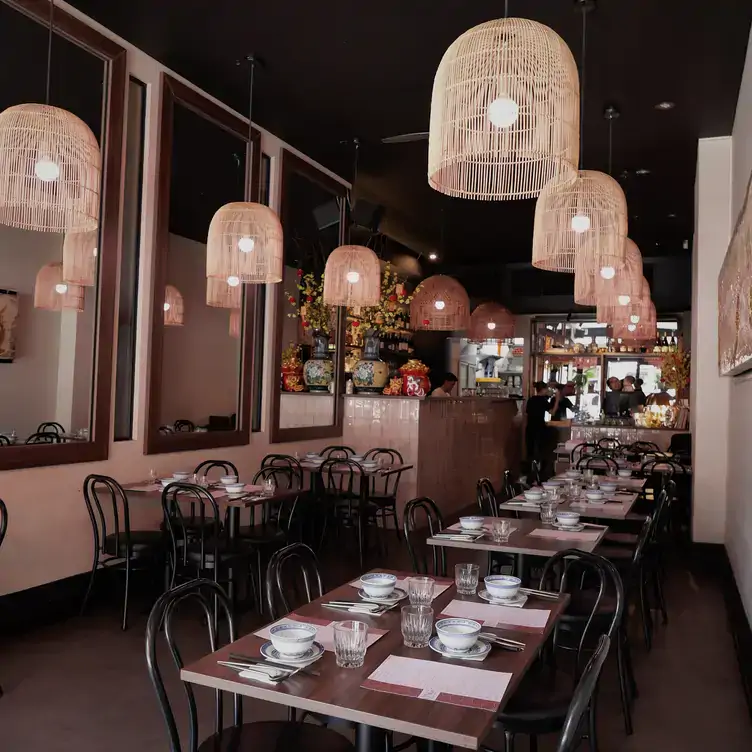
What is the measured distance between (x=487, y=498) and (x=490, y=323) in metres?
6.08

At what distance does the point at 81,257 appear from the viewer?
17.1ft

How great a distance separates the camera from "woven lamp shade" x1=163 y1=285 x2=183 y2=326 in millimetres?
6366

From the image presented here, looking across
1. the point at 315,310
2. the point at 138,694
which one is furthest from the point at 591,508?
the point at 315,310

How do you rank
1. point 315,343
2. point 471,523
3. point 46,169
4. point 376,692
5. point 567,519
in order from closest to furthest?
point 376,692 → point 46,169 → point 471,523 → point 567,519 → point 315,343

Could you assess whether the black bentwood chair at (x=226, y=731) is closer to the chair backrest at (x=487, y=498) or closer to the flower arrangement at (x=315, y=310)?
the chair backrest at (x=487, y=498)

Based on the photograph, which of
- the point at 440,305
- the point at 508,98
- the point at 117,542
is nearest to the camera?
the point at 508,98

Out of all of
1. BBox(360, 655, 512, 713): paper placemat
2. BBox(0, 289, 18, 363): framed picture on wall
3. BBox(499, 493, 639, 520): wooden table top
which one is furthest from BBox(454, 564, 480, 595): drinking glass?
BBox(0, 289, 18, 363): framed picture on wall

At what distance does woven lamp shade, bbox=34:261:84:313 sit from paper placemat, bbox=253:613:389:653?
357cm

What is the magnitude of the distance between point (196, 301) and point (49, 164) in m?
Answer: 3.36

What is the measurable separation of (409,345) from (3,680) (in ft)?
35.4

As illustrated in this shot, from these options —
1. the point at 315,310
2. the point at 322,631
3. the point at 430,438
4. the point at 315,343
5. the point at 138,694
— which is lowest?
the point at 138,694

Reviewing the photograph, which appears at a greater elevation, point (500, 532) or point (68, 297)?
point (68, 297)

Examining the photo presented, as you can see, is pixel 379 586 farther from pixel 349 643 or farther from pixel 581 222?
pixel 581 222

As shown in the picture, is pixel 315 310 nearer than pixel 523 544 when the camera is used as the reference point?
No
